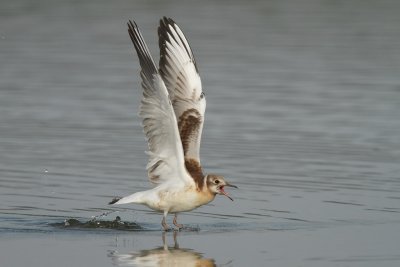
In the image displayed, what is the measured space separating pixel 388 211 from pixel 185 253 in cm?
294

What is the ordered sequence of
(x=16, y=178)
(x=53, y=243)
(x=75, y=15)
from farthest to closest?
(x=75, y=15) → (x=16, y=178) → (x=53, y=243)

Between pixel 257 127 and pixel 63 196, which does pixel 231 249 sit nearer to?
pixel 63 196

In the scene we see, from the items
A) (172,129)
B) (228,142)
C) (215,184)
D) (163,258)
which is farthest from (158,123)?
(228,142)

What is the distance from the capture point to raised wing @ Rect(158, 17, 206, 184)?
15.3 meters

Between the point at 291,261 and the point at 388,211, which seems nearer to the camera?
the point at 291,261

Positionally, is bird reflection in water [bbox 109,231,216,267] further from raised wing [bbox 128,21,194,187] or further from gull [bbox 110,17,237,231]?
raised wing [bbox 128,21,194,187]

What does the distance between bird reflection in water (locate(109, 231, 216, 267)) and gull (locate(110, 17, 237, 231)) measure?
1137mm

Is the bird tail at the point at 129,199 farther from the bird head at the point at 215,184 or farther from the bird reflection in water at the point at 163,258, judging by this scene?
the bird reflection in water at the point at 163,258

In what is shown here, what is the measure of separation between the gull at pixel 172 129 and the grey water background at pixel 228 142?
0.38 metres

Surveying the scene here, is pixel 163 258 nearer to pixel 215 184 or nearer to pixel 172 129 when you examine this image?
pixel 172 129

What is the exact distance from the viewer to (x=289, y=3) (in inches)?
1485

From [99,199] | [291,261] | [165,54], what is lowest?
[291,261]

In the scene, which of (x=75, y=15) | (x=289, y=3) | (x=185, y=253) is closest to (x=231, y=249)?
(x=185, y=253)

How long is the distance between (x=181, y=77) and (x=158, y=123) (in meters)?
1.61
